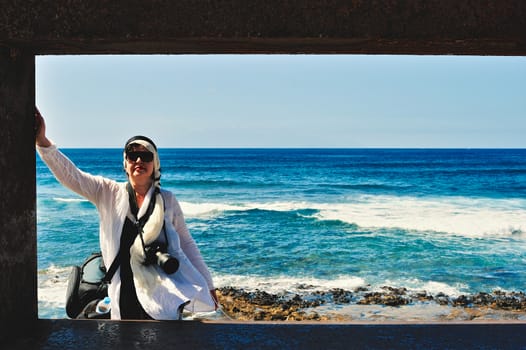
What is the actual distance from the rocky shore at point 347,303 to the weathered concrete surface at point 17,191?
6491 millimetres

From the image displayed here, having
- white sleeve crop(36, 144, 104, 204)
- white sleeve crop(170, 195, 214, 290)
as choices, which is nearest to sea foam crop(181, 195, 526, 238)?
white sleeve crop(170, 195, 214, 290)

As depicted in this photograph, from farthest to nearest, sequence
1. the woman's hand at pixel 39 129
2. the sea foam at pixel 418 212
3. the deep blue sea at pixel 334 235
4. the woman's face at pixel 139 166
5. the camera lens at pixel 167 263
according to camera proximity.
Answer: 1. the sea foam at pixel 418 212
2. the deep blue sea at pixel 334 235
3. the woman's face at pixel 139 166
4. the camera lens at pixel 167 263
5. the woman's hand at pixel 39 129

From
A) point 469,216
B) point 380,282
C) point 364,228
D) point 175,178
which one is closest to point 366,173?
point 175,178

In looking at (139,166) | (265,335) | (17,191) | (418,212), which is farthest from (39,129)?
(418,212)

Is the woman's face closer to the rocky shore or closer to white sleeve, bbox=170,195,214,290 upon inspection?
white sleeve, bbox=170,195,214,290

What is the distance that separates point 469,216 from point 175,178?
22.6m

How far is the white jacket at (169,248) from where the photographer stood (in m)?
2.38

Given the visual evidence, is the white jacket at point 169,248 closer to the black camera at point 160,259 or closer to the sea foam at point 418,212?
the black camera at point 160,259

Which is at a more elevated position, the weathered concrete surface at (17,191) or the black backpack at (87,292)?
the weathered concrete surface at (17,191)

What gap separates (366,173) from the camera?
143ft

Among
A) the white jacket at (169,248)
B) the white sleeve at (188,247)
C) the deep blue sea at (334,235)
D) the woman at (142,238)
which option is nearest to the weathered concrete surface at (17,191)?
the woman at (142,238)

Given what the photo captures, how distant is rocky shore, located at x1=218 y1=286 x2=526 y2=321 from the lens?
8.51 m
